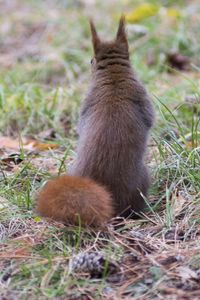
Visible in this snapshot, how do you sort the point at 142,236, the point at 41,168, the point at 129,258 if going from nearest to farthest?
the point at 129,258 → the point at 142,236 → the point at 41,168

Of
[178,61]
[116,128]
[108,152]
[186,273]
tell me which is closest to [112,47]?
[116,128]

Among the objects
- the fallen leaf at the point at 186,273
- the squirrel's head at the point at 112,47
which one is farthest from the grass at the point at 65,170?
the squirrel's head at the point at 112,47

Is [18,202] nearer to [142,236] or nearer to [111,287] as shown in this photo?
[142,236]

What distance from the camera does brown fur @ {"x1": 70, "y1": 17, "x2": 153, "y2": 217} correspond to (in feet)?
10.5

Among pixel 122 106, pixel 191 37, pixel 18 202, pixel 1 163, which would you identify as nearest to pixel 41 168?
pixel 1 163

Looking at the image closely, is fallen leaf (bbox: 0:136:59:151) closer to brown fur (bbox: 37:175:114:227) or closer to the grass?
the grass

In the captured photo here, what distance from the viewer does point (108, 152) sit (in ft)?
10.5

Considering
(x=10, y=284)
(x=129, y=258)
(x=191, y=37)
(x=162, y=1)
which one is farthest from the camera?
(x=162, y=1)

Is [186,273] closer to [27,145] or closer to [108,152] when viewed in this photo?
[108,152]

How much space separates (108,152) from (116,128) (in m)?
0.11

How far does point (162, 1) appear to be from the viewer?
8.23 m

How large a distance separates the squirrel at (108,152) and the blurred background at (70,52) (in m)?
0.88

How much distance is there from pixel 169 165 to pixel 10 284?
1.27 m

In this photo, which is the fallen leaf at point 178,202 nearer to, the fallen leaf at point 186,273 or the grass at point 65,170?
the grass at point 65,170
